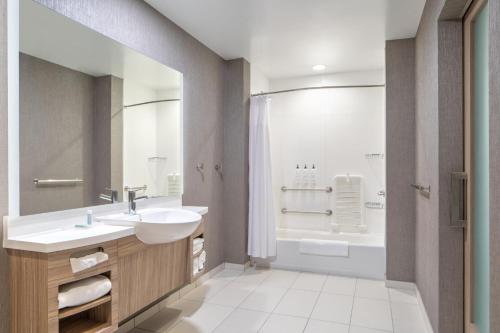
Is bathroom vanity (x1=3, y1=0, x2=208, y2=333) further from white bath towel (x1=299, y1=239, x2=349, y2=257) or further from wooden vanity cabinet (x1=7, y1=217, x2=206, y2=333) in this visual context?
white bath towel (x1=299, y1=239, x2=349, y2=257)

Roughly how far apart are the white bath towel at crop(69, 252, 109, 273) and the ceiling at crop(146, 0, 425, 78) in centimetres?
188

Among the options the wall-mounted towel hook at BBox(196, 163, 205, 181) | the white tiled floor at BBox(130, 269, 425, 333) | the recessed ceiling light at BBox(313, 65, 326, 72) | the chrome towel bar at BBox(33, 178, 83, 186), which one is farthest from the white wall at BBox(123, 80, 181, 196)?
the recessed ceiling light at BBox(313, 65, 326, 72)

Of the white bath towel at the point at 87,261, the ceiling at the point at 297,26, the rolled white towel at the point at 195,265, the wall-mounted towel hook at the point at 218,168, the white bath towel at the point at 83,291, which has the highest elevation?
the ceiling at the point at 297,26

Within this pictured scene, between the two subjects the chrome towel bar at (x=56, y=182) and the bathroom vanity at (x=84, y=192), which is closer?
the bathroom vanity at (x=84, y=192)

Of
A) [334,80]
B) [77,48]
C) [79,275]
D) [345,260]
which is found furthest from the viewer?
[334,80]

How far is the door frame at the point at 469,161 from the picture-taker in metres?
1.79

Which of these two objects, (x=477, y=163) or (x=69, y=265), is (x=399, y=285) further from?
(x=69, y=265)

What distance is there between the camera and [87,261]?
5.07 feet

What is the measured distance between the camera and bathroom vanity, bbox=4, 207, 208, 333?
1.42 meters

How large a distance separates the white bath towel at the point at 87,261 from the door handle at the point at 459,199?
1930 millimetres

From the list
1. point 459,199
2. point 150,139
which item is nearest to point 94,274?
point 150,139

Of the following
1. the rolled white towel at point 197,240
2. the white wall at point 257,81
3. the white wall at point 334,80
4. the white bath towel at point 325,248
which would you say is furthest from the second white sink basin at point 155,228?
the white wall at point 334,80

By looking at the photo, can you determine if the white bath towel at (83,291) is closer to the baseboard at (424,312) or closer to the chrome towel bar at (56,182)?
the chrome towel bar at (56,182)

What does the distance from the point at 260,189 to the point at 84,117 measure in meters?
2.07
